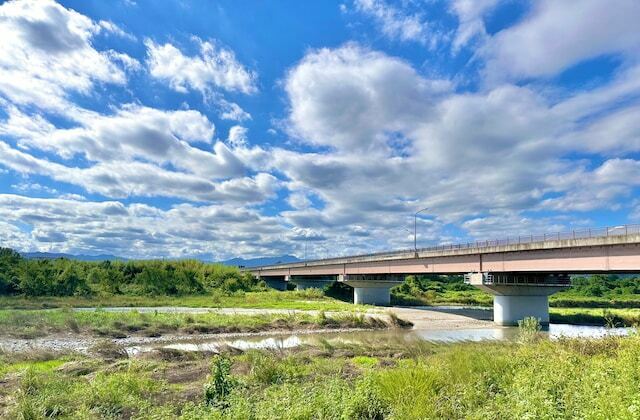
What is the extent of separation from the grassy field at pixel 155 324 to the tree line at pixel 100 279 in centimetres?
3383

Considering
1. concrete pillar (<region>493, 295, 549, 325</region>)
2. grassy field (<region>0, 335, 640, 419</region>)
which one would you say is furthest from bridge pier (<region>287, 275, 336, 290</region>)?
grassy field (<region>0, 335, 640, 419</region>)

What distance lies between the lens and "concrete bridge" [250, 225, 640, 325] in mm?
36228

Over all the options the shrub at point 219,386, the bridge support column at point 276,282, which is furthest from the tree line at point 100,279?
the shrub at point 219,386

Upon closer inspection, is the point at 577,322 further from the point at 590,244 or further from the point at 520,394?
the point at 520,394

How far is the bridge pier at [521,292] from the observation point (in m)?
50.0

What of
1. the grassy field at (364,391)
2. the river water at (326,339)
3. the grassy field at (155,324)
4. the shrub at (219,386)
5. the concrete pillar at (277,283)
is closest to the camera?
the grassy field at (364,391)

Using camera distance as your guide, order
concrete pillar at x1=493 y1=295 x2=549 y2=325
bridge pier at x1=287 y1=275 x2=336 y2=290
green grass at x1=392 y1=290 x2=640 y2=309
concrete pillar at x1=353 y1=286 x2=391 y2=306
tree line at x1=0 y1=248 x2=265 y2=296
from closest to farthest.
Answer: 1. concrete pillar at x1=493 y1=295 x2=549 y2=325
2. tree line at x1=0 y1=248 x2=265 y2=296
3. green grass at x1=392 y1=290 x2=640 y2=309
4. concrete pillar at x1=353 y1=286 x2=391 y2=306
5. bridge pier at x1=287 y1=275 x2=336 y2=290

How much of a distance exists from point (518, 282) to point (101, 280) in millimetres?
72332

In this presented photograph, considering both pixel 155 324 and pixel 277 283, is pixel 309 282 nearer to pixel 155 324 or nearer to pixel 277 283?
pixel 277 283

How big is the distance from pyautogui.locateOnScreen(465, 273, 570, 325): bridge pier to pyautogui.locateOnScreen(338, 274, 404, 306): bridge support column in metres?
27.8

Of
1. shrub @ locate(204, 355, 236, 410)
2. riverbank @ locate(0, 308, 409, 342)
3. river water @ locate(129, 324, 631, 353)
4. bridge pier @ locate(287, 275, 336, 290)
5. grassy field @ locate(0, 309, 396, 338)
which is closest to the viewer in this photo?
shrub @ locate(204, 355, 236, 410)

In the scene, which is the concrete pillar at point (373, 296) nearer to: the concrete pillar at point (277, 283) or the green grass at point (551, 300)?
the green grass at point (551, 300)

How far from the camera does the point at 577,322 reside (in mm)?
52688

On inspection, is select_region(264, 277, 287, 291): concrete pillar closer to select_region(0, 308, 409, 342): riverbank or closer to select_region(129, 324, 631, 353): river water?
select_region(0, 308, 409, 342): riverbank
